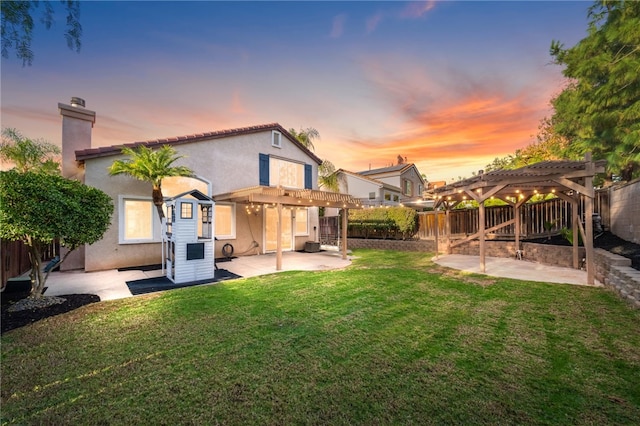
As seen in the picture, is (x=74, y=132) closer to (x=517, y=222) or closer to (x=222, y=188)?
(x=222, y=188)

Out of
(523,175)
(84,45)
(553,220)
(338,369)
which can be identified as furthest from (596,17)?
(84,45)

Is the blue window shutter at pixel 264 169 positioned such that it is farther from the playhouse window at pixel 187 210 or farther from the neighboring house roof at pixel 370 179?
the neighboring house roof at pixel 370 179

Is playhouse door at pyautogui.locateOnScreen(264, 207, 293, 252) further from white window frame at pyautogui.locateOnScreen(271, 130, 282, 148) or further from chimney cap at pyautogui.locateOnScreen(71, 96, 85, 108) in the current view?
chimney cap at pyautogui.locateOnScreen(71, 96, 85, 108)

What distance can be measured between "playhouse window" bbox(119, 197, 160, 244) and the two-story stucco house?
29 mm

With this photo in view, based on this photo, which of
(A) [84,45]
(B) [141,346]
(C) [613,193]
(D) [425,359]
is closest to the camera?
(D) [425,359]

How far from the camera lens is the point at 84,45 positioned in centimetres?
413

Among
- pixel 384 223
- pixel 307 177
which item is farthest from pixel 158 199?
pixel 384 223

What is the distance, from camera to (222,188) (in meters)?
11.1

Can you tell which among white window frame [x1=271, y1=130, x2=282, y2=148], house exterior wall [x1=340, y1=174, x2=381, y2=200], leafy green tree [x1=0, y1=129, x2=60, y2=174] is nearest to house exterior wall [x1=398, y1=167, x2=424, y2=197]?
house exterior wall [x1=340, y1=174, x2=381, y2=200]

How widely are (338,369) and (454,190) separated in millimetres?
8241

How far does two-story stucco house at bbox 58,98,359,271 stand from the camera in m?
8.52

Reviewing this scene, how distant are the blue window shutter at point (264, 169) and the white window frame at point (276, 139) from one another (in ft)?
2.76

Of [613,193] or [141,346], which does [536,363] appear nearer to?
[141,346]

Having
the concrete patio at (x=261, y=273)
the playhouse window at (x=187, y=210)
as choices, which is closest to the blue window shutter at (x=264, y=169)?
the concrete patio at (x=261, y=273)
